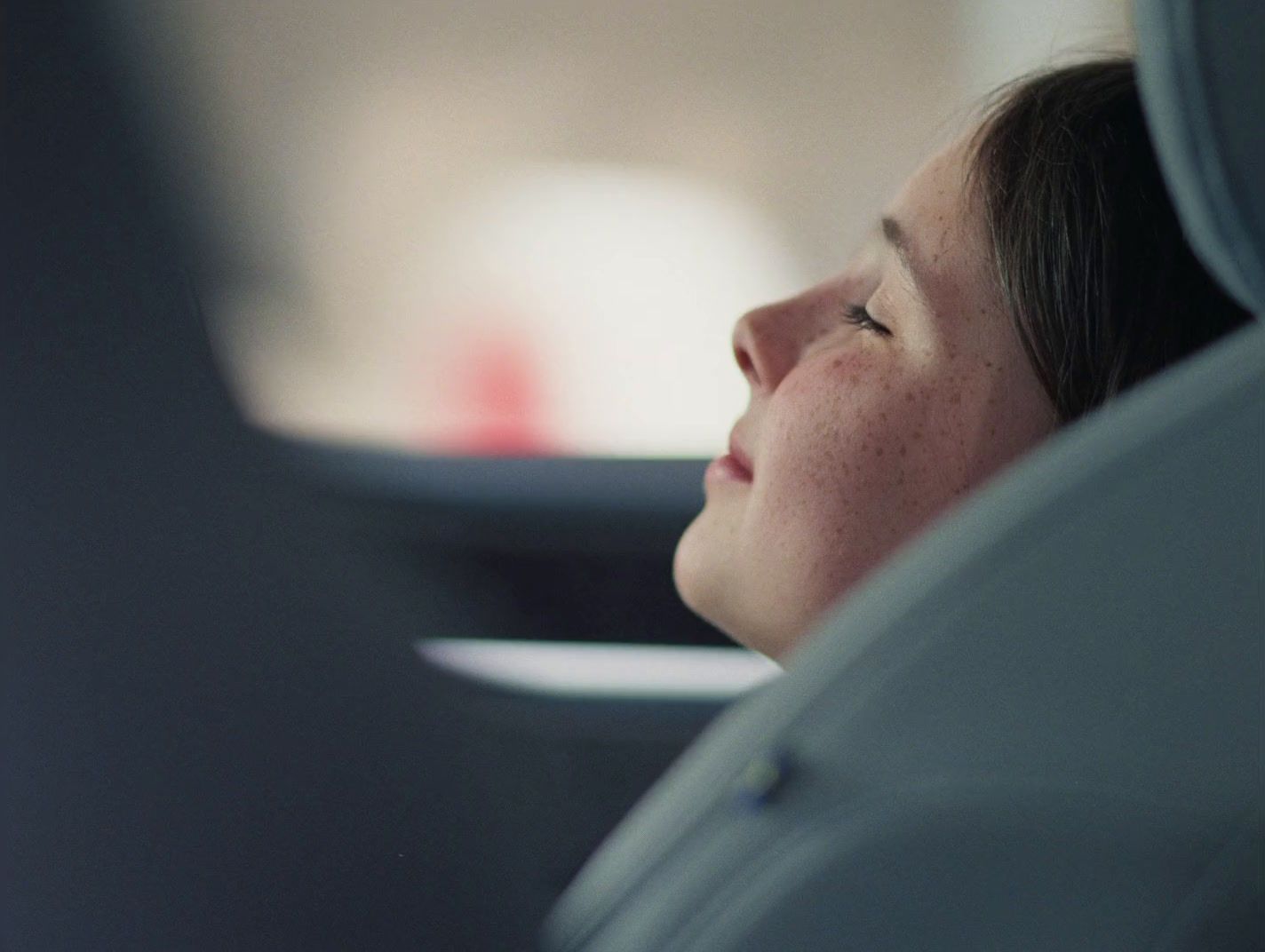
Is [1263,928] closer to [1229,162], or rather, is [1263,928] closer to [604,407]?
[1229,162]

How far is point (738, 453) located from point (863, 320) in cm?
13

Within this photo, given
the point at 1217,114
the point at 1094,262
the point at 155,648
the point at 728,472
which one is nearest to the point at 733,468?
the point at 728,472

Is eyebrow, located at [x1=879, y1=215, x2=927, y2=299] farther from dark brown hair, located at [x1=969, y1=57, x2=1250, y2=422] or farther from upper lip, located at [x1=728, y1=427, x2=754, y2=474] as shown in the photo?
upper lip, located at [x1=728, y1=427, x2=754, y2=474]

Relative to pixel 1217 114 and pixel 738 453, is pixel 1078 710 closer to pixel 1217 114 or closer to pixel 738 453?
pixel 1217 114

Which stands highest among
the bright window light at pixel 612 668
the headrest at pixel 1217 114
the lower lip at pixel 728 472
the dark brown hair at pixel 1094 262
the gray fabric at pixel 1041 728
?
the headrest at pixel 1217 114

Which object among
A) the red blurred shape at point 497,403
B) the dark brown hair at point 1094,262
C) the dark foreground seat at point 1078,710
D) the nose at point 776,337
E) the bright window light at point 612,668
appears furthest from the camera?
the red blurred shape at point 497,403

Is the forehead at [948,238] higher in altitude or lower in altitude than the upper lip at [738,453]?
higher

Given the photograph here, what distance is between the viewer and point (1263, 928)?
454 mm

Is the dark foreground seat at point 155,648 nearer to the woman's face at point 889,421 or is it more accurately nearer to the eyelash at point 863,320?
the woman's face at point 889,421

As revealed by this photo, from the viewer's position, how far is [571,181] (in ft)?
4.74

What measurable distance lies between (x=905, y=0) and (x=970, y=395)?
69 cm

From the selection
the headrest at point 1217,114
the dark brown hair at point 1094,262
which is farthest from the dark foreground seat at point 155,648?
the headrest at point 1217,114

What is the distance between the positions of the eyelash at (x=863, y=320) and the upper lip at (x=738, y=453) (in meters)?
0.12

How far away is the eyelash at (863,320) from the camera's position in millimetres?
867
